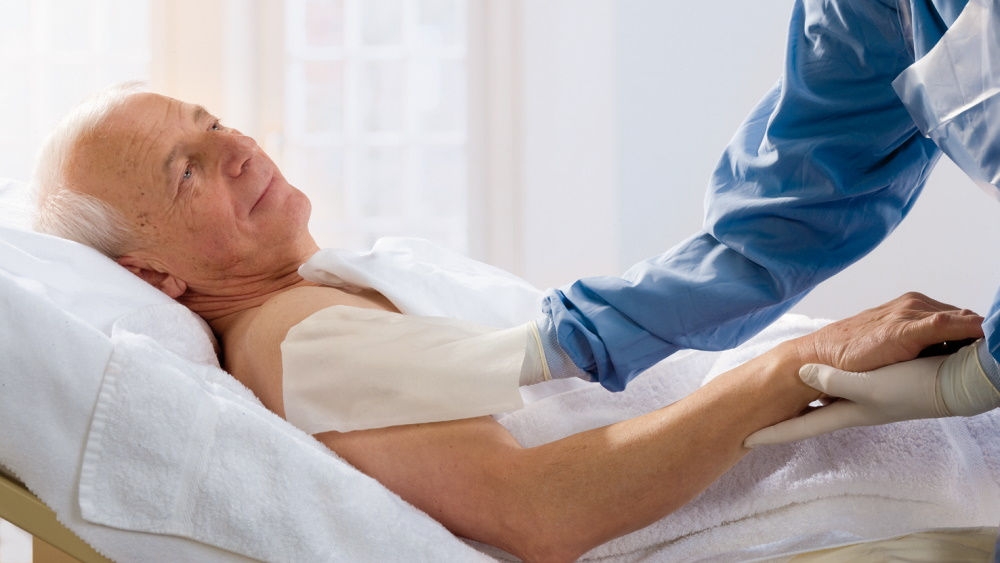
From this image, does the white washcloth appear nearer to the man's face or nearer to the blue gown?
the man's face

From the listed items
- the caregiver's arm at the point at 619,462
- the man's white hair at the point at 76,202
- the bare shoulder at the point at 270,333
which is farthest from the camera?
the man's white hair at the point at 76,202

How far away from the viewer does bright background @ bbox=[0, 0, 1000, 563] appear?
2.31 metres

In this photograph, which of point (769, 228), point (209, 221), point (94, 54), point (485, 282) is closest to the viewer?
point (769, 228)

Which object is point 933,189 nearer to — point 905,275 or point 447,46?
point 905,275

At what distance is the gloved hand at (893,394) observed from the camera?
90 centimetres

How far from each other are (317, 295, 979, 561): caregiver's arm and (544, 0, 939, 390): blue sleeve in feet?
0.32

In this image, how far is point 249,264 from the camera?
1.33m

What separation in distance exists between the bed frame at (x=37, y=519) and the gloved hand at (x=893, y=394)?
2.09 ft

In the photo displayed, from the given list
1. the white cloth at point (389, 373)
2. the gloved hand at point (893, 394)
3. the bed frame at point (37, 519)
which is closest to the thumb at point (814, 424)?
the gloved hand at point (893, 394)

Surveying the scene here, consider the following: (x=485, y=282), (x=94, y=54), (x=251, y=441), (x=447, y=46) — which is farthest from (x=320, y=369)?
(x=94, y=54)

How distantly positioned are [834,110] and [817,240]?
0.46 feet

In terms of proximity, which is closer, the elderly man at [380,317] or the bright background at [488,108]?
the elderly man at [380,317]

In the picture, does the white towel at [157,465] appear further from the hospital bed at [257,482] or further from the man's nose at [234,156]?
the man's nose at [234,156]

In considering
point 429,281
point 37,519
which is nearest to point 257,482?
point 37,519
